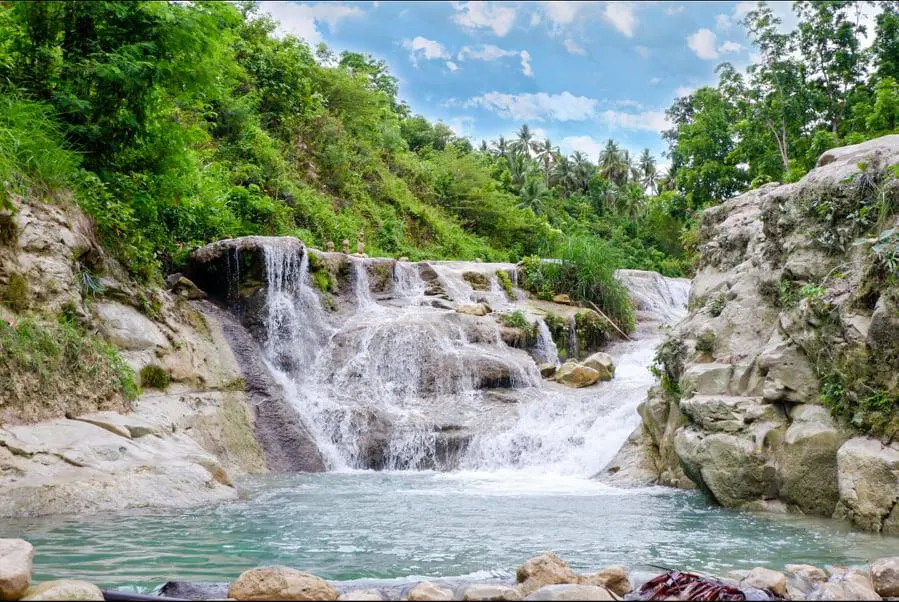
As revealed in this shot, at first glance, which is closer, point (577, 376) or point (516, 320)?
point (577, 376)

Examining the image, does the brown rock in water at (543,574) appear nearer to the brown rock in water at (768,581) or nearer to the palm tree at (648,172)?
the brown rock in water at (768,581)

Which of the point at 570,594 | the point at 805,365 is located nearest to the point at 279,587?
the point at 570,594

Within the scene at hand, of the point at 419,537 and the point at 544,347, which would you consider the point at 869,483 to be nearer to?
the point at 419,537

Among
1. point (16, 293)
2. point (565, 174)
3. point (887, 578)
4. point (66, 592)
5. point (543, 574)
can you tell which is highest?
point (565, 174)

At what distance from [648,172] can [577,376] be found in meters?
54.9

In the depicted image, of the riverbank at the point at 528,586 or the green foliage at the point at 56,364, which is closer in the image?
the riverbank at the point at 528,586

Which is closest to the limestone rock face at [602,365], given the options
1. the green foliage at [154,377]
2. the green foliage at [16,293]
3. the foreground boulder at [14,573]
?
the green foliage at [154,377]

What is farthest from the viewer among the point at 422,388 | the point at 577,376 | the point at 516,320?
the point at 516,320

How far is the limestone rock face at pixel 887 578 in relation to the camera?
12.4ft

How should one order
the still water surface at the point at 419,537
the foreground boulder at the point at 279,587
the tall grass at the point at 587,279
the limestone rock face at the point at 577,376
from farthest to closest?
1. the tall grass at the point at 587,279
2. the limestone rock face at the point at 577,376
3. the still water surface at the point at 419,537
4. the foreground boulder at the point at 279,587

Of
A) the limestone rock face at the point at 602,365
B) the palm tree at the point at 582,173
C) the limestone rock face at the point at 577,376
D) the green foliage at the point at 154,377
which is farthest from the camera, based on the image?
the palm tree at the point at 582,173

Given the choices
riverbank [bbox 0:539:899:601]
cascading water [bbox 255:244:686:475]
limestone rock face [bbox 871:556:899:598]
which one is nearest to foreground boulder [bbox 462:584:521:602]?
riverbank [bbox 0:539:899:601]

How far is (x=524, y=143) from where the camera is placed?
6488 cm

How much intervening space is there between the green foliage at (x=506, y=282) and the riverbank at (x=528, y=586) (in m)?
15.5
